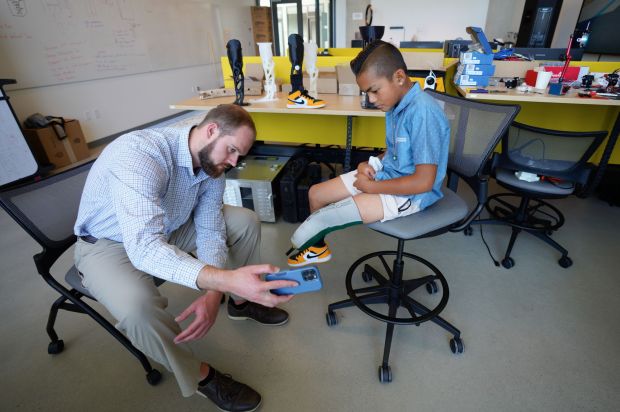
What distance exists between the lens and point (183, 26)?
529 centimetres

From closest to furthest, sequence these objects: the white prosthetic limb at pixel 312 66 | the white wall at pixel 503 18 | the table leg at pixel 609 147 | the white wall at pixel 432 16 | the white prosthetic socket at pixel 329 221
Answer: the white prosthetic socket at pixel 329 221
the table leg at pixel 609 147
the white prosthetic limb at pixel 312 66
the white wall at pixel 503 18
the white wall at pixel 432 16

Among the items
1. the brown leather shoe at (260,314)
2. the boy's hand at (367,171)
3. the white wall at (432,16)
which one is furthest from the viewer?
the white wall at (432,16)

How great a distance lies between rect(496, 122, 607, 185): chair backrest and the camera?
1526 millimetres

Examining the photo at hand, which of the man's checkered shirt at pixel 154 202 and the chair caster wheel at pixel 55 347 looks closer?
the man's checkered shirt at pixel 154 202

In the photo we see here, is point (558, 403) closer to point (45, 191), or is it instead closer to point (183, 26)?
point (45, 191)

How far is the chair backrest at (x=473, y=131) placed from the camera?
1155mm

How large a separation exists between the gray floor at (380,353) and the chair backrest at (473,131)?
69 cm

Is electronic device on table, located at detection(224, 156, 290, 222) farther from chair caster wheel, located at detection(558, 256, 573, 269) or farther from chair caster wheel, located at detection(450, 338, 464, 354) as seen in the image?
chair caster wheel, located at detection(558, 256, 573, 269)

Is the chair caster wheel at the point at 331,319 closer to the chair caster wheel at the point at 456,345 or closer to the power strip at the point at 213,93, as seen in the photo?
the chair caster wheel at the point at 456,345

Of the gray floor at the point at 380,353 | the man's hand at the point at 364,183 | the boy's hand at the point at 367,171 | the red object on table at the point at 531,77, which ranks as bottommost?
the gray floor at the point at 380,353

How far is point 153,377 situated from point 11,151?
273cm

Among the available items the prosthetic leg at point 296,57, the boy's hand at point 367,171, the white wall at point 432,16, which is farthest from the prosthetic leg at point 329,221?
the white wall at point 432,16

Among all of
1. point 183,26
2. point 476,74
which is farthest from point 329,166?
point 183,26

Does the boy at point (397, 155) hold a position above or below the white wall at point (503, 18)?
below
